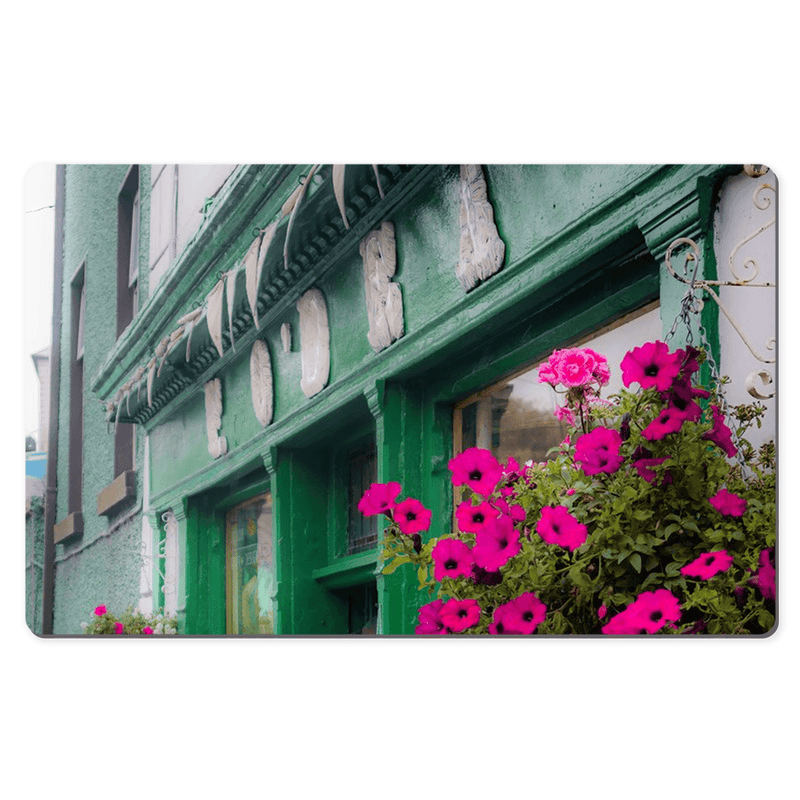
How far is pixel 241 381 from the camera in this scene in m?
2.63

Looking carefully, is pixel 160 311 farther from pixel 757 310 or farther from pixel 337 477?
pixel 757 310

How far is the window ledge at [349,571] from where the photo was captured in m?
2.45

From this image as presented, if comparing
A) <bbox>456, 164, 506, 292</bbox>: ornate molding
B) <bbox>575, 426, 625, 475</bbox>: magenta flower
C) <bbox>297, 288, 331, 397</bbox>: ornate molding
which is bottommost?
<bbox>575, 426, 625, 475</bbox>: magenta flower

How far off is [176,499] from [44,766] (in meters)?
0.64

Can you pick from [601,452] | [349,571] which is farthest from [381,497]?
[601,452]

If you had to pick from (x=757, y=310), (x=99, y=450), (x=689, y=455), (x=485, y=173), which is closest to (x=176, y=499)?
(x=99, y=450)

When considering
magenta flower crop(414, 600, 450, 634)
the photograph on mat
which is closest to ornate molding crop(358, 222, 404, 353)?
the photograph on mat

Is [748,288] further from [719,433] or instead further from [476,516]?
[476,516]

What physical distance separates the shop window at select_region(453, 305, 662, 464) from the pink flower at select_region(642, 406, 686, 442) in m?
0.13

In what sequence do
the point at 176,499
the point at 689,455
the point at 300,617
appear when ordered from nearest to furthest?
the point at 689,455 → the point at 300,617 → the point at 176,499

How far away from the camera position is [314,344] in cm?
258

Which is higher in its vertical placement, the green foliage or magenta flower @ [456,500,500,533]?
magenta flower @ [456,500,500,533]

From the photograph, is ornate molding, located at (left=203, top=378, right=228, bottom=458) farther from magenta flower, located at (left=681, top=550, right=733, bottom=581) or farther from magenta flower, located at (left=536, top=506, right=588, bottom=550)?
magenta flower, located at (left=681, top=550, right=733, bottom=581)

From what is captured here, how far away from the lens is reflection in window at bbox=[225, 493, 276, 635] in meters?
2.52
